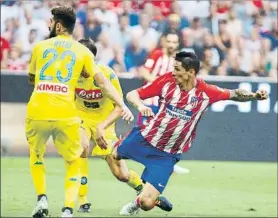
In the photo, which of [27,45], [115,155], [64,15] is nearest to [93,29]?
[27,45]

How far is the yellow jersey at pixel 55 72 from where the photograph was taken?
10.8 metres

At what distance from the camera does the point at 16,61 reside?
19.6 metres

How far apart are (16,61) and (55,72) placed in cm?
889

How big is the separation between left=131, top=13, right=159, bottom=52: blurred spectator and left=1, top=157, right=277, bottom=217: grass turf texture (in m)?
2.15

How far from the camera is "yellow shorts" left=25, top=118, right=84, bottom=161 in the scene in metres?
11.0

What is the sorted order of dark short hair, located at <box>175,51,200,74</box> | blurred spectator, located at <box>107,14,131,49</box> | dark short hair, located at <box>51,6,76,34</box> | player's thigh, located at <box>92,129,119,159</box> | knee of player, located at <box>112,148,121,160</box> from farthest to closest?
blurred spectator, located at <box>107,14,131,49</box>
player's thigh, located at <box>92,129,119,159</box>
knee of player, located at <box>112,148,121,160</box>
dark short hair, located at <box>175,51,200,74</box>
dark short hair, located at <box>51,6,76,34</box>

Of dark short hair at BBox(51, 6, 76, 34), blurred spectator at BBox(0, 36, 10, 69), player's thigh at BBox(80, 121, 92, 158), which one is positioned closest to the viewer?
dark short hair at BBox(51, 6, 76, 34)

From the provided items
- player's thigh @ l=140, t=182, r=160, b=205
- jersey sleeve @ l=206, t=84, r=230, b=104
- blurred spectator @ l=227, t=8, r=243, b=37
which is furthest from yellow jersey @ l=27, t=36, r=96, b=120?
blurred spectator @ l=227, t=8, r=243, b=37

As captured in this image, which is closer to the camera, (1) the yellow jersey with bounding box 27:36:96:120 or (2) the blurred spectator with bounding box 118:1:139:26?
(1) the yellow jersey with bounding box 27:36:96:120

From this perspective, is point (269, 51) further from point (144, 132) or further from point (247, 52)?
point (144, 132)

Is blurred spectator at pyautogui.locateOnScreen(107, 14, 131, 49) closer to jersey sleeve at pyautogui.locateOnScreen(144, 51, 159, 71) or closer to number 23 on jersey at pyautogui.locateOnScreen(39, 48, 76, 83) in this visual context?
jersey sleeve at pyautogui.locateOnScreen(144, 51, 159, 71)

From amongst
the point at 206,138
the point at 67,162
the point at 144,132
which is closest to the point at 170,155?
the point at 144,132

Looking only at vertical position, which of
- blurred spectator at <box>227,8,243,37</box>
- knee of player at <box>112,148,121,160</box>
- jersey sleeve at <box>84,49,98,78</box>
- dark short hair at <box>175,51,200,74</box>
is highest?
jersey sleeve at <box>84,49,98,78</box>

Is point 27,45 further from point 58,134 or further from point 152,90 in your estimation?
point 58,134
